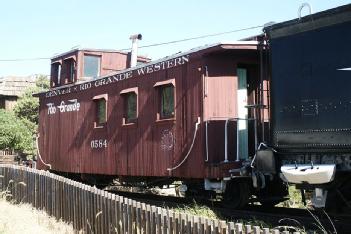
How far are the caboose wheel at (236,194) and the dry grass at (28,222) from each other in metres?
3.16

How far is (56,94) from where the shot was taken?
55.0ft

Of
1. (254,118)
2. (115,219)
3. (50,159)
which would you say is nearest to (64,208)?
(115,219)

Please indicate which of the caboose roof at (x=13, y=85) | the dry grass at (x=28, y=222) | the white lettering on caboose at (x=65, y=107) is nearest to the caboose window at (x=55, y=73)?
the white lettering on caboose at (x=65, y=107)

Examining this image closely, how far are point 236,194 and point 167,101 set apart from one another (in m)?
2.75

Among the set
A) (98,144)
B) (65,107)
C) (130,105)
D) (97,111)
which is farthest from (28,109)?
(130,105)

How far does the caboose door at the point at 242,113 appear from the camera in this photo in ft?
34.3

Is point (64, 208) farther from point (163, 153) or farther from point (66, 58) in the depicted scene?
point (66, 58)

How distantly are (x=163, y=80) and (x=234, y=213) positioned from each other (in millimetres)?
3687

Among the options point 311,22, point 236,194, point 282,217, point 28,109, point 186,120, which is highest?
point 28,109

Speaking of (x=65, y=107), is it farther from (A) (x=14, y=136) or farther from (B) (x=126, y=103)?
(A) (x=14, y=136)

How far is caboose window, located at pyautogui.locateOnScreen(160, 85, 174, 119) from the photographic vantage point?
1130 cm

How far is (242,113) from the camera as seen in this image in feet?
35.4

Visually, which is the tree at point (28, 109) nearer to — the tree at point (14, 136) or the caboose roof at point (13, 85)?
the caboose roof at point (13, 85)

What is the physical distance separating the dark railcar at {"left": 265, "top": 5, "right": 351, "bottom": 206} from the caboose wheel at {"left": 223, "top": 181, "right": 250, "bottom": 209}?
142 centimetres
